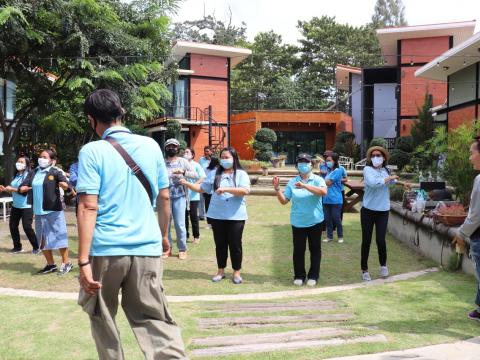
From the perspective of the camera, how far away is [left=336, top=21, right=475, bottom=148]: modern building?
29.5 metres

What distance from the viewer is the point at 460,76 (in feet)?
62.0

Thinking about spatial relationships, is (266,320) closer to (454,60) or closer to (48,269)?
(48,269)

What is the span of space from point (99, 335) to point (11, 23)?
11.3 meters

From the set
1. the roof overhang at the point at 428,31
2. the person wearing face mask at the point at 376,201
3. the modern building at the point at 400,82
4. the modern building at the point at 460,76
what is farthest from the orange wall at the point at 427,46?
the person wearing face mask at the point at 376,201

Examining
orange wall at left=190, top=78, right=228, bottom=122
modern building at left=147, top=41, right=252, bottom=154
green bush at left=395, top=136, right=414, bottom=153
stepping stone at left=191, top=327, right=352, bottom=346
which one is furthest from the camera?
orange wall at left=190, top=78, right=228, bottom=122

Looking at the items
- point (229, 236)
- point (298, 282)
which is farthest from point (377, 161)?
point (229, 236)

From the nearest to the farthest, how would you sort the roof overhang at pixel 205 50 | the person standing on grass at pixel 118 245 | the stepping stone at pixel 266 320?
the person standing on grass at pixel 118 245, the stepping stone at pixel 266 320, the roof overhang at pixel 205 50

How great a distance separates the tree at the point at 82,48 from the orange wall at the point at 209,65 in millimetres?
14934

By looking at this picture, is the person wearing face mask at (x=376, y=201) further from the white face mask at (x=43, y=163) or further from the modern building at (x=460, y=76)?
the modern building at (x=460, y=76)

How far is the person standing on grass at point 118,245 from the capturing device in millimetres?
3090

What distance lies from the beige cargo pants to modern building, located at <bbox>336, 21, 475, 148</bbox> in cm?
2593

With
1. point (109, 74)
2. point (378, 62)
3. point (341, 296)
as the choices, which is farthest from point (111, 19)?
point (378, 62)

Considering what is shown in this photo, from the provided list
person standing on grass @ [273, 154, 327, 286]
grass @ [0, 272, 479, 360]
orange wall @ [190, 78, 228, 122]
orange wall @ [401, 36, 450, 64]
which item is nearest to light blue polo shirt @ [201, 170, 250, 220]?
person standing on grass @ [273, 154, 327, 286]

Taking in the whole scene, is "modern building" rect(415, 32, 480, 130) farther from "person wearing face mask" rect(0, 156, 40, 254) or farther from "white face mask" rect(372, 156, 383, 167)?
"person wearing face mask" rect(0, 156, 40, 254)
